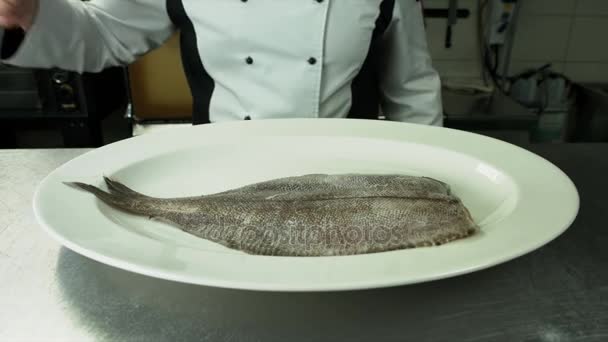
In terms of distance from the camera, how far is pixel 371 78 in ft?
4.23

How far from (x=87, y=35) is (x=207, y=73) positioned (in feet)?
0.95

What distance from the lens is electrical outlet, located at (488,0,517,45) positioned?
7.50 feet

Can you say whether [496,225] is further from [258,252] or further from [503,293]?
[258,252]

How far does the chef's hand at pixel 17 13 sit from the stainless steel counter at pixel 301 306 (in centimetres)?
42

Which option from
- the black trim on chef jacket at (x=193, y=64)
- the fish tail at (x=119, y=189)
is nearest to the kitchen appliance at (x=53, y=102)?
the black trim on chef jacket at (x=193, y=64)

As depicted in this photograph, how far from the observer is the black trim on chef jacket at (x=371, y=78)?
117 centimetres

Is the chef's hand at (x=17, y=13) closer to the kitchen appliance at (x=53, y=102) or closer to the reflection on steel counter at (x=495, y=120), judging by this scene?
the kitchen appliance at (x=53, y=102)

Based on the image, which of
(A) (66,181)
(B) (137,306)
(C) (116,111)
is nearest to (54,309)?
(B) (137,306)

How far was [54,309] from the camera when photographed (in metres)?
0.55

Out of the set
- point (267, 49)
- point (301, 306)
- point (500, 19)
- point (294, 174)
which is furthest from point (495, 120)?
point (301, 306)

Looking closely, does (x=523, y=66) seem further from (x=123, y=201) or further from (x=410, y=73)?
(x=123, y=201)

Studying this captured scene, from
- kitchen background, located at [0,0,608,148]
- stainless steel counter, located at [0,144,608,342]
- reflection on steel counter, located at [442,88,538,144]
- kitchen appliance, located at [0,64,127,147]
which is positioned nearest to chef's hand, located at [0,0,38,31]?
stainless steel counter, located at [0,144,608,342]

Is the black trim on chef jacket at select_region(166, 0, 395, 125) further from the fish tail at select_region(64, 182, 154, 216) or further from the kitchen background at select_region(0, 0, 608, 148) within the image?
the kitchen background at select_region(0, 0, 608, 148)

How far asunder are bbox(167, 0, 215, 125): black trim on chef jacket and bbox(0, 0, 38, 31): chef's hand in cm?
32
